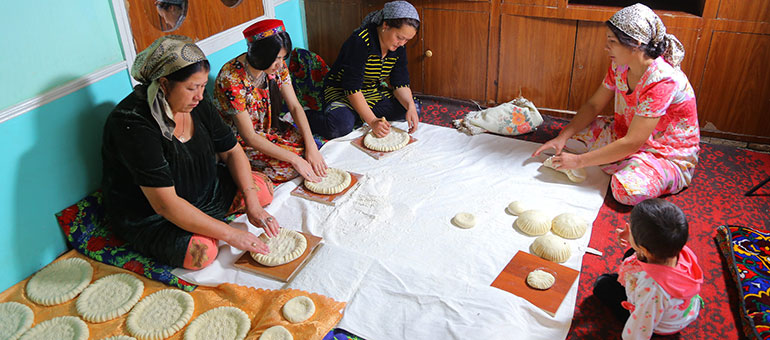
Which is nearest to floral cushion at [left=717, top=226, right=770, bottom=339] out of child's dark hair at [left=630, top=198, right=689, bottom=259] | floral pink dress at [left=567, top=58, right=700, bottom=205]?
floral pink dress at [left=567, top=58, right=700, bottom=205]

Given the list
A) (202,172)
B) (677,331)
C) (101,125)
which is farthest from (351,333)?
(101,125)

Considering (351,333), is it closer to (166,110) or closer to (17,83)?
(166,110)

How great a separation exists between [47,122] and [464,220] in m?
1.96

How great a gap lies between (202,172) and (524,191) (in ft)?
5.53

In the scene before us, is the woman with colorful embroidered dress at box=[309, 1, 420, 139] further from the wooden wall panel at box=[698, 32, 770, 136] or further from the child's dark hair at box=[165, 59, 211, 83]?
the wooden wall panel at box=[698, 32, 770, 136]

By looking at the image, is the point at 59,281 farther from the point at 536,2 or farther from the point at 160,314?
the point at 536,2

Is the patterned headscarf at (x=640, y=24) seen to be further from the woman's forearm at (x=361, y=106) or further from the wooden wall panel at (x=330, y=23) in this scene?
the wooden wall panel at (x=330, y=23)

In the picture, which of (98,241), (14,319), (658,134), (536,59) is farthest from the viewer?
(536,59)

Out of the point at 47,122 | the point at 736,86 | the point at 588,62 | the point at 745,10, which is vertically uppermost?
the point at 745,10

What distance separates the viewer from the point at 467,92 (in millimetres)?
4008

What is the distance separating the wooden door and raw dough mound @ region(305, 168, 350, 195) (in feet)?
4.61

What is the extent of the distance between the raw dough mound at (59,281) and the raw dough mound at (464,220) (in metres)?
1.70

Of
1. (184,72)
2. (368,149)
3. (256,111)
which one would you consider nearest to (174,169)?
(184,72)

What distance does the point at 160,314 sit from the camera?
2.11 m
